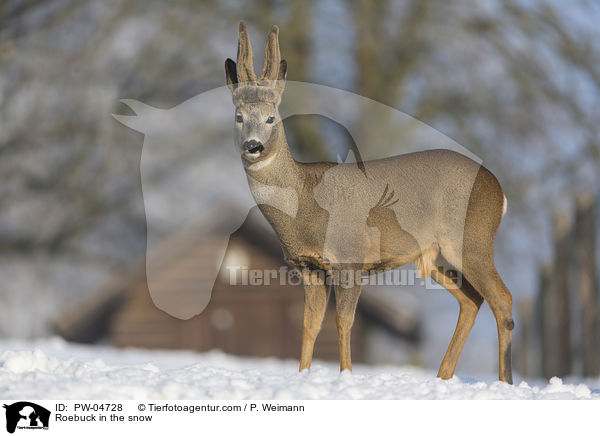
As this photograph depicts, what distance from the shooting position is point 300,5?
13.0 meters

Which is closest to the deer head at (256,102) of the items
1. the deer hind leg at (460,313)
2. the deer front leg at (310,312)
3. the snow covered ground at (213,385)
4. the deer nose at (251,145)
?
the deer nose at (251,145)

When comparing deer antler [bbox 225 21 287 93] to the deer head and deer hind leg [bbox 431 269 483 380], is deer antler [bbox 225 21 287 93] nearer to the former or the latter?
the deer head

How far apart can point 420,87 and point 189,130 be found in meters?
4.16

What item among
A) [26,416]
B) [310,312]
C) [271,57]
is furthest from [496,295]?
[26,416]

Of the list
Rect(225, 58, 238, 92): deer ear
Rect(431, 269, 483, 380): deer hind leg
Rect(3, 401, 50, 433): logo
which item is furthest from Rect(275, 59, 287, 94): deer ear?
Rect(3, 401, 50, 433): logo

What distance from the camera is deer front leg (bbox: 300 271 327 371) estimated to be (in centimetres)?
422

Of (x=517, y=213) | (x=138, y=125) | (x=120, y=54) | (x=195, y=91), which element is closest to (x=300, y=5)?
(x=195, y=91)

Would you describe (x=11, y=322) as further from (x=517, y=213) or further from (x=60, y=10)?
(x=517, y=213)

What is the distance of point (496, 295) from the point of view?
4.17m

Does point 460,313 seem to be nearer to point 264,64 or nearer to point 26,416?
point 264,64

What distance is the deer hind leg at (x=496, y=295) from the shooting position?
4148 millimetres

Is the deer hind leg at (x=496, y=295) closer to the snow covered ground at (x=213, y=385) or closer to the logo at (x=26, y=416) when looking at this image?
the snow covered ground at (x=213, y=385)

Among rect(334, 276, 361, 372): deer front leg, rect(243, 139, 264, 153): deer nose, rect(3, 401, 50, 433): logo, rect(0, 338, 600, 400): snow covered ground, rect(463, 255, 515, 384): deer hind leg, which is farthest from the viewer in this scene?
rect(463, 255, 515, 384): deer hind leg

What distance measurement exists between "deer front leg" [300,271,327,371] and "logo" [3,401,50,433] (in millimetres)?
1457
